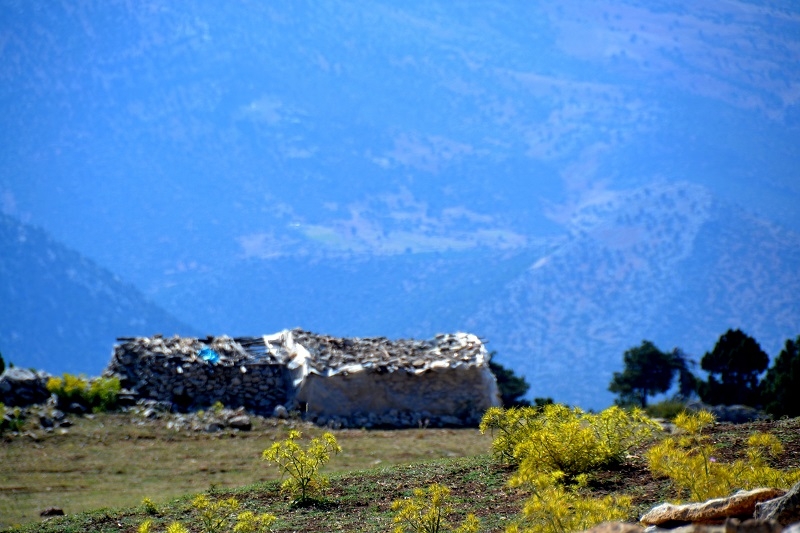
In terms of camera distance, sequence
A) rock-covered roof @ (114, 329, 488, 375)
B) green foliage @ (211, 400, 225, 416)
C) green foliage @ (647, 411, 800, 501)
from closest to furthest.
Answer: green foliage @ (647, 411, 800, 501), green foliage @ (211, 400, 225, 416), rock-covered roof @ (114, 329, 488, 375)

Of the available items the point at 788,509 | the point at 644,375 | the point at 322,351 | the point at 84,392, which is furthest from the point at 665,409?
the point at 788,509

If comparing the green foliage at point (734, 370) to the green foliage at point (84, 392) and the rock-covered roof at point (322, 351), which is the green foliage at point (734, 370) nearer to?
the rock-covered roof at point (322, 351)

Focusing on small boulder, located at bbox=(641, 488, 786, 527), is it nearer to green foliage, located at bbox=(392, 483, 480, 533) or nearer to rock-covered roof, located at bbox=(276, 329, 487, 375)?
green foliage, located at bbox=(392, 483, 480, 533)

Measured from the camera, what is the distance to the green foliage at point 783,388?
2705 centimetres

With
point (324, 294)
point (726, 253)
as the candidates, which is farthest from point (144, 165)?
point (726, 253)

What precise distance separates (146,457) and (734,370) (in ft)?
81.8

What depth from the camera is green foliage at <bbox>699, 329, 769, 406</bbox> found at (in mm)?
37688

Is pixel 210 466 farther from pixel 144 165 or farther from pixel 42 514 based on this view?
pixel 144 165

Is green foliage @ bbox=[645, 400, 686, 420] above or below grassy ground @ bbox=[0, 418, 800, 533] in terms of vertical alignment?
above

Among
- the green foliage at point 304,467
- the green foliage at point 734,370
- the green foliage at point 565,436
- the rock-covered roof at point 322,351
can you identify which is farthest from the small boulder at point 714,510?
the green foliage at point 734,370

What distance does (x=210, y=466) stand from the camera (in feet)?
63.2

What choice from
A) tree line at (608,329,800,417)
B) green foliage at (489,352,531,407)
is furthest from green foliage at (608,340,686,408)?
green foliage at (489,352,531,407)

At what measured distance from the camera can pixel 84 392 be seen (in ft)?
79.4

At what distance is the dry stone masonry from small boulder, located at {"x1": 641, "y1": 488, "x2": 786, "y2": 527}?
1664 cm
